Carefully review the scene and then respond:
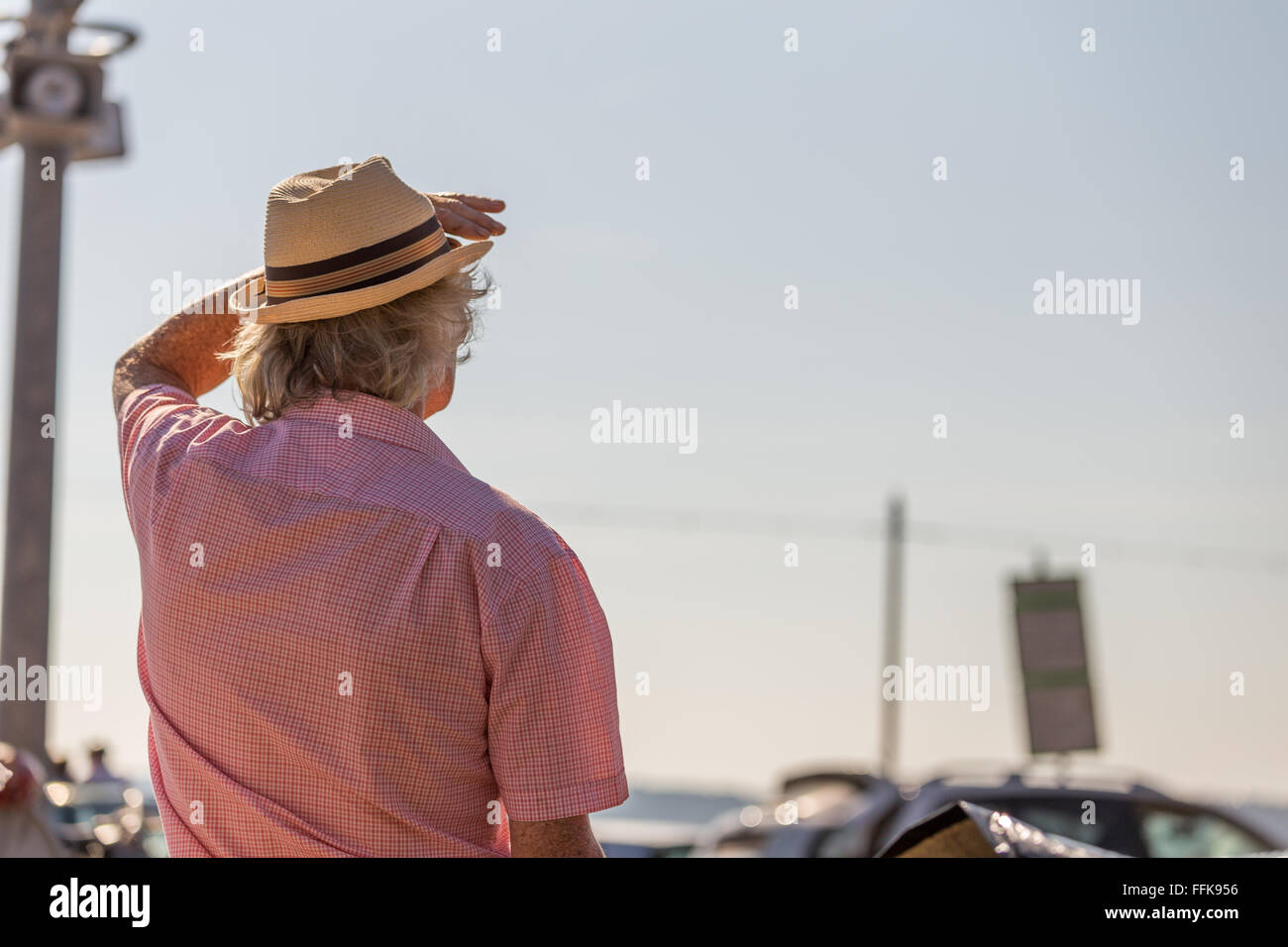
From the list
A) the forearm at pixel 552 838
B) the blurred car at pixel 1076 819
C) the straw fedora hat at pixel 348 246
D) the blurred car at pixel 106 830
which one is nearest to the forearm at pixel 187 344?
the straw fedora hat at pixel 348 246

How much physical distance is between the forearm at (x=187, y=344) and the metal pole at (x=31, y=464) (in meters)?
8.19

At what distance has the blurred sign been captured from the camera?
37.2 ft

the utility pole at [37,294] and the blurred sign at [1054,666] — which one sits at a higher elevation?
the utility pole at [37,294]

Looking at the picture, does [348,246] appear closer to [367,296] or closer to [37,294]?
[367,296]

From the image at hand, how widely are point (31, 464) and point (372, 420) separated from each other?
9.02m

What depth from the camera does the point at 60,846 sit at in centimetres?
465

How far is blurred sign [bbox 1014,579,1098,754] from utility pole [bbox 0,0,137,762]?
6.75m

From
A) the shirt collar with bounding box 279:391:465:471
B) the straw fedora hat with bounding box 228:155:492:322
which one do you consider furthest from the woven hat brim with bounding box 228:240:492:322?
the shirt collar with bounding box 279:391:465:471

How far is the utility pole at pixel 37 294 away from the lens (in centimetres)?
1027

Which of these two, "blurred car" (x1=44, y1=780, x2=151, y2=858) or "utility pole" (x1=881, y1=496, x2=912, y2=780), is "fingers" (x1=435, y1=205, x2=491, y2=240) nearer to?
"blurred car" (x1=44, y1=780, x2=151, y2=858)

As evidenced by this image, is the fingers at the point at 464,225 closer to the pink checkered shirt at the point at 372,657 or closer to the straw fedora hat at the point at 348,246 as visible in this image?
the straw fedora hat at the point at 348,246
